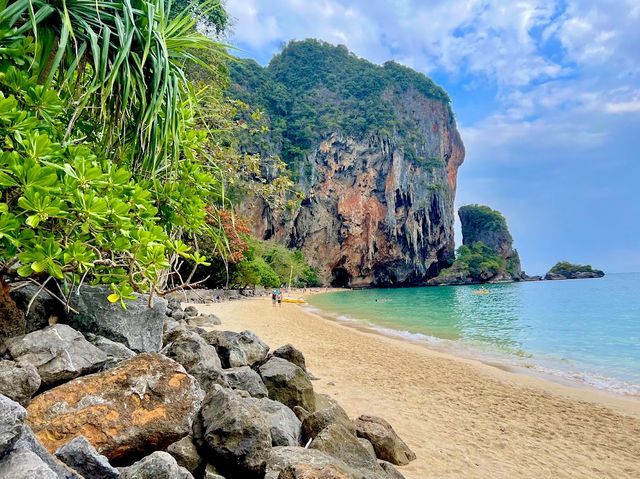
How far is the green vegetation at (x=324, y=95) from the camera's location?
60.8 m

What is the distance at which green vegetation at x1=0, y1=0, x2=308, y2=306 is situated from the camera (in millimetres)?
1732

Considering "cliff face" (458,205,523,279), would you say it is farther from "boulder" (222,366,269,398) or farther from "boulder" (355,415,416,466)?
"boulder" (222,366,269,398)

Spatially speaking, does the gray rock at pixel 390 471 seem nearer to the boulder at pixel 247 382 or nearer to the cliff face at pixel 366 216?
the boulder at pixel 247 382

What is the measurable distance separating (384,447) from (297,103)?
68865mm

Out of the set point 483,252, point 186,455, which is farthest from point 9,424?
point 483,252

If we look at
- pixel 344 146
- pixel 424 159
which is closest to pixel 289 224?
pixel 344 146

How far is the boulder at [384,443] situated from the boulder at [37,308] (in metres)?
2.64

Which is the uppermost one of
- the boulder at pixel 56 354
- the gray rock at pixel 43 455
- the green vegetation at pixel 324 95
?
the green vegetation at pixel 324 95

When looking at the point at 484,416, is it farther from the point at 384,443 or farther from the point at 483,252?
the point at 483,252

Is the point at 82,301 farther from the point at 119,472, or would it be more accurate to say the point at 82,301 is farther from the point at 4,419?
the point at 4,419

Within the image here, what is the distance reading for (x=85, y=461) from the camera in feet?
5.10

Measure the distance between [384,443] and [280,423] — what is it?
47.5 inches

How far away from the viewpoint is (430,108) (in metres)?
78.2

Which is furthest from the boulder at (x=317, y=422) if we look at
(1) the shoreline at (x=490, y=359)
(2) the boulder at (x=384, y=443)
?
(1) the shoreline at (x=490, y=359)
